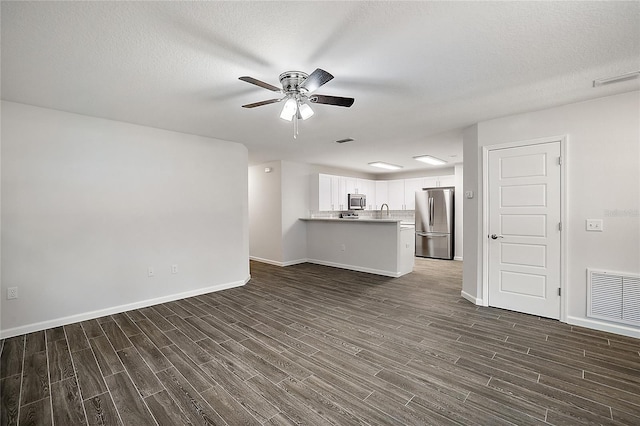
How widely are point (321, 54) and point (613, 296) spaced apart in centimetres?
378

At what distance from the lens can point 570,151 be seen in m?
3.17

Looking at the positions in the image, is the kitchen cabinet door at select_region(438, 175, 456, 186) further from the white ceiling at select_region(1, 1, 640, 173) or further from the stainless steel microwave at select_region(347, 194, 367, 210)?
the white ceiling at select_region(1, 1, 640, 173)

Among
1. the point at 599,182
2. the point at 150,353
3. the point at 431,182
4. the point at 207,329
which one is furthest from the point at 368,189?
the point at 150,353

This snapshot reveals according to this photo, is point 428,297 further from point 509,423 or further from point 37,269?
point 37,269

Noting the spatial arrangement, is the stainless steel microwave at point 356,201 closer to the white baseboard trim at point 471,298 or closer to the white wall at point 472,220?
the white wall at point 472,220

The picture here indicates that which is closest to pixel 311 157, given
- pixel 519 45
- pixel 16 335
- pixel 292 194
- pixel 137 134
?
pixel 292 194

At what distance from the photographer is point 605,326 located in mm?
2971

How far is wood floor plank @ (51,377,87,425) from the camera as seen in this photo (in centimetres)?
177

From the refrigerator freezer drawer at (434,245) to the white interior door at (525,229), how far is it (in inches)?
146

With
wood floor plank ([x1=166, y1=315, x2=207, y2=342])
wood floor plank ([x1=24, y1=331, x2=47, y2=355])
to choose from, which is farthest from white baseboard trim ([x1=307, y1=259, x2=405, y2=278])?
wood floor plank ([x1=24, y1=331, x2=47, y2=355])

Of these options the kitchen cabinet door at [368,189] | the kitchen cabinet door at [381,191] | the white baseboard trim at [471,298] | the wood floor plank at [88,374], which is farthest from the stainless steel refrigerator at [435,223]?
the wood floor plank at [88,374]

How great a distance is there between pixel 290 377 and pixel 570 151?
3.77m

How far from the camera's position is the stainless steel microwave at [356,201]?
7.85 meters

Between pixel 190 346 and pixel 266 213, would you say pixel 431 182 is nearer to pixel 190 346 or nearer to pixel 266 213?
pixel 266 213
